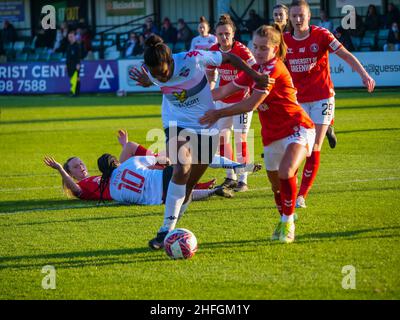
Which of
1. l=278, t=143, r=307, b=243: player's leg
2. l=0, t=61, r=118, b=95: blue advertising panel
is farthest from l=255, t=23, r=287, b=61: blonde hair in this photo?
l=0, t=61, r=118, b=95: blue advertising panel

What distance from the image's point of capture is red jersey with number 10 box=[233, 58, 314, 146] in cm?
813

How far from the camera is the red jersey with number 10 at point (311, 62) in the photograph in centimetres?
1030

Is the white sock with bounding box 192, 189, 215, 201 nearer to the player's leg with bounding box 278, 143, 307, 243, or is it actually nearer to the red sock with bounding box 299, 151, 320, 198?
the red sock with bounding box 299, 151, 320, 198

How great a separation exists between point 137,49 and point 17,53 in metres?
8.34

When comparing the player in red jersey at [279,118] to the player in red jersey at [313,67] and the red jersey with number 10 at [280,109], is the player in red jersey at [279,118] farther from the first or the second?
the player in red jersey at [313,67]

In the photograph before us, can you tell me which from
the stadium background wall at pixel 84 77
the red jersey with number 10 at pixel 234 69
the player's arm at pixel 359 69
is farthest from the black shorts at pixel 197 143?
the stadium background wall at pixel 84 77

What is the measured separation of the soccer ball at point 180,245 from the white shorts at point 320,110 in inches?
132

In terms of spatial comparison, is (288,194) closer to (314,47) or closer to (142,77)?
(142,77)

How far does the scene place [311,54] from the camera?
406 inches

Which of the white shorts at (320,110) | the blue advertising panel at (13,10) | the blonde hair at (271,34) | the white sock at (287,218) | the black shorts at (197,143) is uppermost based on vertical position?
the blonde hair at (271,34)

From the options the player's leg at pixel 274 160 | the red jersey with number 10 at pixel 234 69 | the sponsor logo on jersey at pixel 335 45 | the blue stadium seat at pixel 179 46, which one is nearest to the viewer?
the player's leg at pixel 274 160

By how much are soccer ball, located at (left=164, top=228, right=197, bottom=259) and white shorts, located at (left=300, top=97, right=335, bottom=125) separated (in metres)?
3.34
